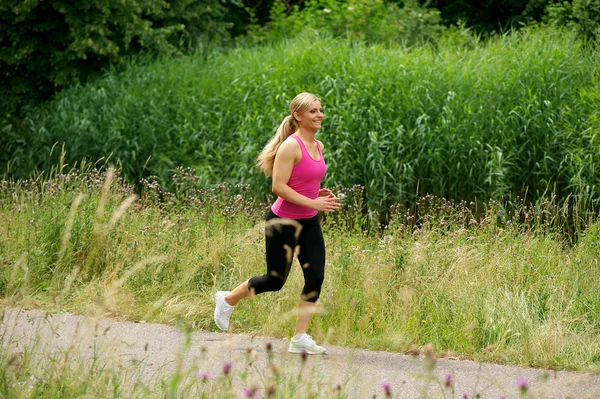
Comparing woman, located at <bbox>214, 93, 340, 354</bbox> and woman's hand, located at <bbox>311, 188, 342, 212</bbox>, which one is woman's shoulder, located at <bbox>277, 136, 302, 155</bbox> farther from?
woman's hand, located at <bbox>311, 188, 342, 212</bbox>

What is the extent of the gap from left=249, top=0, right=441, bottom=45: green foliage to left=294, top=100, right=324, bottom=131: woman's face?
9605 mm

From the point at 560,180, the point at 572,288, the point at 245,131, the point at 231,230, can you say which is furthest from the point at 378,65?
the point at 572,288

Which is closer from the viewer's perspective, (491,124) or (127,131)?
(491,124)

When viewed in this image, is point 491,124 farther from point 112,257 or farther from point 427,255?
point 112,257

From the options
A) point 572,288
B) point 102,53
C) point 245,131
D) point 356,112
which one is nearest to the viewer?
point 572,288

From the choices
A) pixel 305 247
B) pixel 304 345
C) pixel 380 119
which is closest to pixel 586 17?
pixel 380 119

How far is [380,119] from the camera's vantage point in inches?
422

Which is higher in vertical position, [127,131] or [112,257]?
[112,257]

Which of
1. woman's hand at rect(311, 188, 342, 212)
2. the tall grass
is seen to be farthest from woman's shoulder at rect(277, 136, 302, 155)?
the tall grass

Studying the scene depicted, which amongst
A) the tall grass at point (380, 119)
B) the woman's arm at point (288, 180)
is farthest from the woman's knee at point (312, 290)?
the tall grass at point (380, 119)

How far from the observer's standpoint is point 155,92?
1359 cm

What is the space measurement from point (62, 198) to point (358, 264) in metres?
3.04

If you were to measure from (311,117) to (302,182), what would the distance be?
16.1 inches

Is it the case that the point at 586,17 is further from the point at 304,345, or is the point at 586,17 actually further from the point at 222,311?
the point at 304,345
